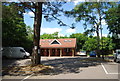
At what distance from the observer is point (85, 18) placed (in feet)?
86.7

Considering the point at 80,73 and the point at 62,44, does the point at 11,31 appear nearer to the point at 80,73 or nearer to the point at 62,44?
the point at 80,73

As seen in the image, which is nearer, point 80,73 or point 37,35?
point 80,73

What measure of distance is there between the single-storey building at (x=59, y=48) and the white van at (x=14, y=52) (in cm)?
1413

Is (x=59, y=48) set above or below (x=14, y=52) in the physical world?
below

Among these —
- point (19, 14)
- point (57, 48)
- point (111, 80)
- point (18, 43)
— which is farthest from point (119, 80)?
point (57, 48)

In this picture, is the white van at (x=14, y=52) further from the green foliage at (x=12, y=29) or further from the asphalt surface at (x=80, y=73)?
the asphalt surface at (x=80, y=73)

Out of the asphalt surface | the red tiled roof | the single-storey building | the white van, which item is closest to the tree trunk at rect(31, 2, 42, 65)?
the asphalt surface

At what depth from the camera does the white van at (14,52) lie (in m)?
25.5

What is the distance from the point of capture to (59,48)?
39.7m

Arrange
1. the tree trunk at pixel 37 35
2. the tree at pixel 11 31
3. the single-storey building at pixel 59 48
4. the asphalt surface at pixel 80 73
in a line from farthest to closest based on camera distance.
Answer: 1. the single-storey building at pixel 59 48
2. the tree at pixel 11 31
3. the tree trunk at pixel 37 35
4. the asphalt surface at pixel 80 73

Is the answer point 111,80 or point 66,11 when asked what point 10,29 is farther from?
point 111,80

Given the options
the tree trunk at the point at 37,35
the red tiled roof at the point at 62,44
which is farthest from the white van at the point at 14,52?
the red tiled roof at the point at 62,44

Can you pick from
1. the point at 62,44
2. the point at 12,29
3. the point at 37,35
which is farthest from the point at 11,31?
the point at 62,44

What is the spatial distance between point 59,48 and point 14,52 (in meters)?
16.0
